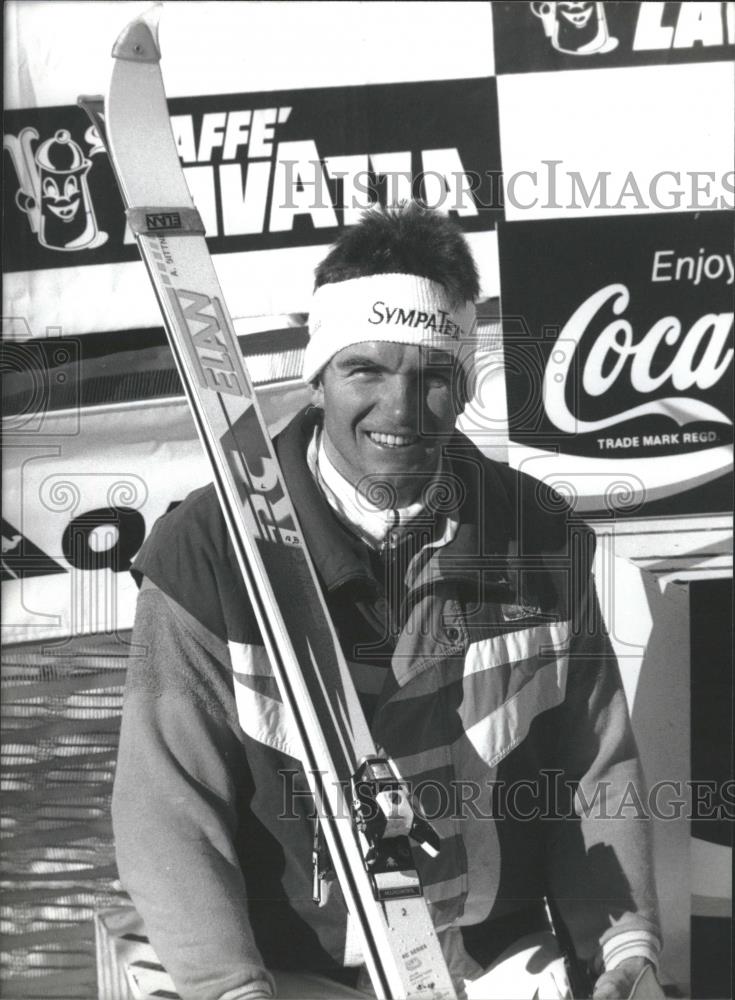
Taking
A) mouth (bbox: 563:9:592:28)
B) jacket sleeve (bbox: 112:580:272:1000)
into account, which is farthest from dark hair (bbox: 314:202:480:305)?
jacket sleeve (bbox: 112:580:272:1000)

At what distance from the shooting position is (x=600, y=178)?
7.19 ft

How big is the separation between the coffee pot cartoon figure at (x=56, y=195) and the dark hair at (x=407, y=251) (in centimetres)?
47

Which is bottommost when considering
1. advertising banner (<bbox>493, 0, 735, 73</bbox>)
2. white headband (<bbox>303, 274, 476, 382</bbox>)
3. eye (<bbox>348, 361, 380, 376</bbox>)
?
eye (<bbox>348, 361, 380, 376</bbox>)

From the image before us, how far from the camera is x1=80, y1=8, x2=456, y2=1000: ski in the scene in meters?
2.03

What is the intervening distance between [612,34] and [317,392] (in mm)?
908

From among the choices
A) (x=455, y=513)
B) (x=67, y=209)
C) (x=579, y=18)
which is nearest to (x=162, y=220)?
(x=67, y=209)

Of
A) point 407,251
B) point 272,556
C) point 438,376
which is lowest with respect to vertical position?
point 272,556

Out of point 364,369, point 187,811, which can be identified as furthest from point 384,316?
point 187,811

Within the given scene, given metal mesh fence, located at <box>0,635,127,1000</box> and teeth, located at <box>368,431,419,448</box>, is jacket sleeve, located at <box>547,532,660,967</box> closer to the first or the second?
teeth, located at <box>368,431,419,448</box>

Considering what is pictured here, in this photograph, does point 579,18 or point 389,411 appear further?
point 579,18

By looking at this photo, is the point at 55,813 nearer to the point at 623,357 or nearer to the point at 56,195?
the point at 56,195

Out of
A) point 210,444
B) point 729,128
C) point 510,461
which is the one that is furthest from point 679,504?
point 210,444

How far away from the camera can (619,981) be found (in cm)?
212

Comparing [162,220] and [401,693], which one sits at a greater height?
[162,220]
